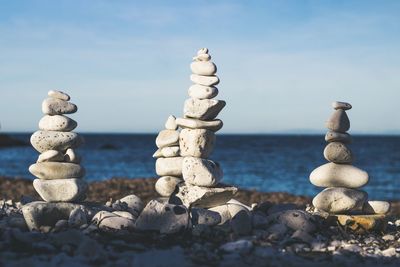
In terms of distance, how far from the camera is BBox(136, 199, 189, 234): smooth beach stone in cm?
832

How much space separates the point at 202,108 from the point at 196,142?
47 cm

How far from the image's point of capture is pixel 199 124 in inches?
378

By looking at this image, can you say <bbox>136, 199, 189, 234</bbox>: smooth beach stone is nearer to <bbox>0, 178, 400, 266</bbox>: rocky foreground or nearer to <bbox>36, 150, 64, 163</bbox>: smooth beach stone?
<bbox>0, 178, 400, 266</bbox>: rocky foreground

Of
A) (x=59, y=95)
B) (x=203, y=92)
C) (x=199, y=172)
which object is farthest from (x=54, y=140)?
(x=203, y=92)

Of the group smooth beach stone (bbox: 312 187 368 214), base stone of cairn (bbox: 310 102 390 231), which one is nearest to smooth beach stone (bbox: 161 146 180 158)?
base stone of cairn (bbox: 310 102 390 231)

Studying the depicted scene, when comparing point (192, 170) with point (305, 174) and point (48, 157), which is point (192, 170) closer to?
point (48, 157)

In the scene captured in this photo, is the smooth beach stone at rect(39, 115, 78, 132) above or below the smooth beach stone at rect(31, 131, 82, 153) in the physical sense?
above

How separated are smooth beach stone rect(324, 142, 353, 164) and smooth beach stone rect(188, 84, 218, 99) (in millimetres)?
1749

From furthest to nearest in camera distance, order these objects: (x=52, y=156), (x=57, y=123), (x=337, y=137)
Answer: (x=337, y=137) → (x=57, y=123) → (x=52, y=156)

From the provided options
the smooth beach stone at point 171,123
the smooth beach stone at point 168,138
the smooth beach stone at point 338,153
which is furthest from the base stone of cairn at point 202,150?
the smooth beach stone at point 338,153

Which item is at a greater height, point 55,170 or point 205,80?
point 205,80

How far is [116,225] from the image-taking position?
850 centimetres

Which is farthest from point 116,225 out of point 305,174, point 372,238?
point 305,174

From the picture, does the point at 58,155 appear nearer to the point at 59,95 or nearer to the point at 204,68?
the point at 59,95
